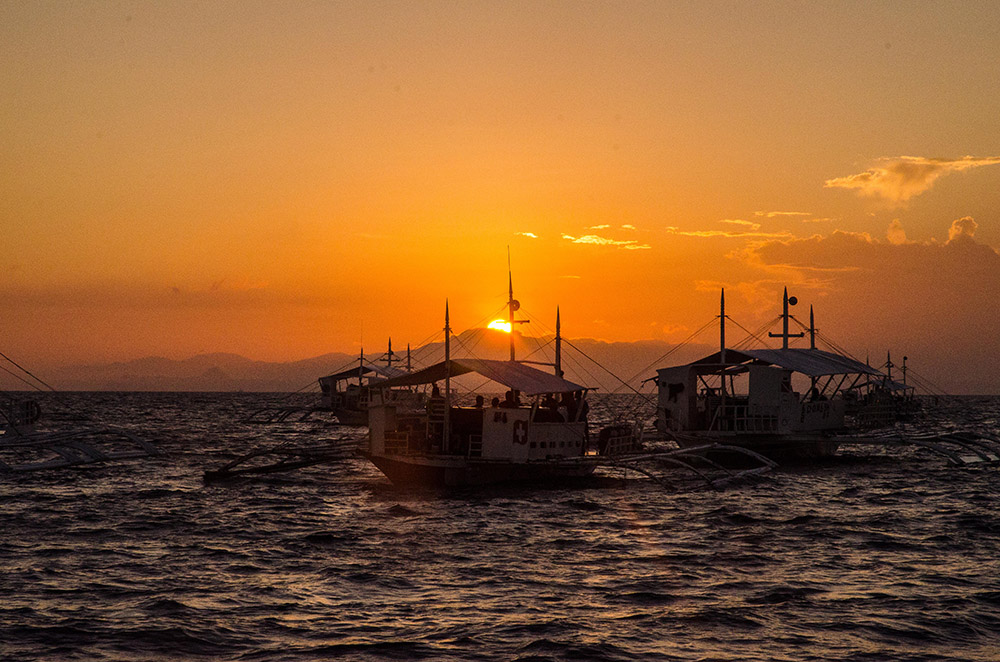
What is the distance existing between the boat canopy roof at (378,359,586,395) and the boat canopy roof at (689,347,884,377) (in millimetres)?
15738

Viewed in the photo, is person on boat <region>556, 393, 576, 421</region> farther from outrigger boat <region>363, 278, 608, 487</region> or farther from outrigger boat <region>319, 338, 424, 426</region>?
outrigger boat <region>319, 338, 424, 426</region>

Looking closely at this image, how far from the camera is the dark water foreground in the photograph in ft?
57.6

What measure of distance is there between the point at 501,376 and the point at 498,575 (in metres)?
14.3

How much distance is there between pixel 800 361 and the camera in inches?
2266

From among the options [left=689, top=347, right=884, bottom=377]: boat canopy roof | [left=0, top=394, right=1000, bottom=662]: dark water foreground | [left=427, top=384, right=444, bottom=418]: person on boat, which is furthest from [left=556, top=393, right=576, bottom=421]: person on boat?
[left=689, top=347, right=884, bottom=377]: boat canopy roof

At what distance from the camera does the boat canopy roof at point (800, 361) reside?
53625mm

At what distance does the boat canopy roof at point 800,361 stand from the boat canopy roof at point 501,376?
1574 cm

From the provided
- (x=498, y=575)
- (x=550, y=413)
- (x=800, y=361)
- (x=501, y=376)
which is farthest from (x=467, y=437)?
(x=800, y=361)

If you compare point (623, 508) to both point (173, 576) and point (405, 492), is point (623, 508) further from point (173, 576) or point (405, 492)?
point (173, 576)

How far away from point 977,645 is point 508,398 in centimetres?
2192

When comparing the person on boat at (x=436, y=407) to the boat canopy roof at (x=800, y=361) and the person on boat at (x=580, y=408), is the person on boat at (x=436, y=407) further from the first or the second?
the boat canopy roof at (x=800, y=361)

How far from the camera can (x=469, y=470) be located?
3675cm

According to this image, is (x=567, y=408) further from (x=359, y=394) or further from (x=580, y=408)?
(x=359, y=394)

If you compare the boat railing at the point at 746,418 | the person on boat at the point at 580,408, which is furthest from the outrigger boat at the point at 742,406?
the person on boat at the point at 580,408
